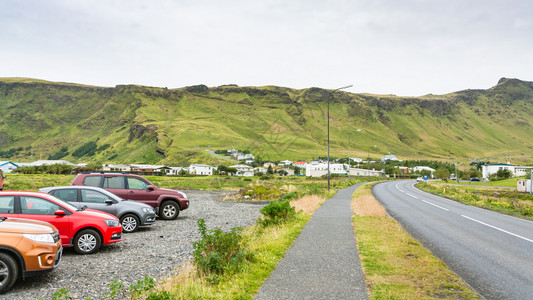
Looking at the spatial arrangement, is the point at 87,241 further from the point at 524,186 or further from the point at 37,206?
the point at 524,186

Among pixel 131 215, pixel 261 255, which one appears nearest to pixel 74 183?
pixel 131 215

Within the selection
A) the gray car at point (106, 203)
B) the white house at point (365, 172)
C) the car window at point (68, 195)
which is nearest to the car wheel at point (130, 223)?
the gray car at point (106, 203)

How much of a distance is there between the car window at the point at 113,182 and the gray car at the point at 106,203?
8.59ft

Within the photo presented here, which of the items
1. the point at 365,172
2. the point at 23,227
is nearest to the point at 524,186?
the point at 23,227

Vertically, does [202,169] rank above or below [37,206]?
below

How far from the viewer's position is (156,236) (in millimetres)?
14102

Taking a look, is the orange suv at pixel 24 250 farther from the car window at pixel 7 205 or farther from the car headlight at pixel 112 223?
the car headlight at pixel 112 223

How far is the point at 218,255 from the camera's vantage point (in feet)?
24.8

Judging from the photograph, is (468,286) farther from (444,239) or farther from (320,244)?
(444,239)

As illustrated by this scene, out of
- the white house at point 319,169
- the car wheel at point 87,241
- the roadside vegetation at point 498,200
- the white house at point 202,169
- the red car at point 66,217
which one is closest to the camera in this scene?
the red car at point 66,217

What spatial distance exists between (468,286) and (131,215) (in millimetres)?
12144

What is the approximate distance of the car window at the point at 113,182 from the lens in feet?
53.8

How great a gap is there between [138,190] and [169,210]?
7.00 feet

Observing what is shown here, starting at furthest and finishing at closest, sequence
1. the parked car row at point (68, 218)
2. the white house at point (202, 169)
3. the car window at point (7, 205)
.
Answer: the white house at point (202, 169) → the car window at point (7, 205) → the parked car row at point (68, 218)
